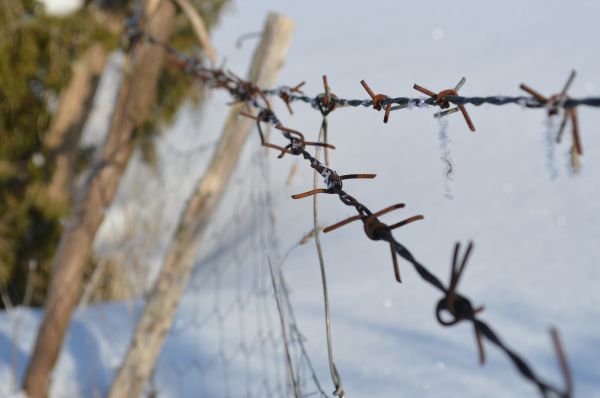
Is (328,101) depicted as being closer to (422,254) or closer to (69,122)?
(422,254)

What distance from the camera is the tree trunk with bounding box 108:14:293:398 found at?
2.46 metres

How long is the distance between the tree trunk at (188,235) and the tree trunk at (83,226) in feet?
1.59

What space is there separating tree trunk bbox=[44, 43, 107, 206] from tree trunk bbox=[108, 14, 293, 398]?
358cm

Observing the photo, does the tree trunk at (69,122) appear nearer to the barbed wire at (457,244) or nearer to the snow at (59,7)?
the snow at (59,7)

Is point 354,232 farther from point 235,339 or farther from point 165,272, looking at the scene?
point 165,272

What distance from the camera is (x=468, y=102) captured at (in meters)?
0.85

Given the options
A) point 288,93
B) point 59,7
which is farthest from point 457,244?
point 59,7

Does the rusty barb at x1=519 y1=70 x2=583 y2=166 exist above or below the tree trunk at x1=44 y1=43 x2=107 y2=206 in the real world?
below

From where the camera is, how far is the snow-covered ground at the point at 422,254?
2316mm

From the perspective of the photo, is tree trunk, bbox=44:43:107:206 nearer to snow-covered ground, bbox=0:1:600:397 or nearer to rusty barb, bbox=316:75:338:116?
snow-covered ground, bbox=0:1:600:397

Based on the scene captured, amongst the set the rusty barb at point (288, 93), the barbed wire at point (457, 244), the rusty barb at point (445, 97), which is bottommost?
the barbed wire at point (457, 244)

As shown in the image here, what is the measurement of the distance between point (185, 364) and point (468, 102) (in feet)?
7.73

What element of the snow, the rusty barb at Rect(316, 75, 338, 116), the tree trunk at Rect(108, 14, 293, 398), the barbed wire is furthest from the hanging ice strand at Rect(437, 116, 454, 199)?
the snow

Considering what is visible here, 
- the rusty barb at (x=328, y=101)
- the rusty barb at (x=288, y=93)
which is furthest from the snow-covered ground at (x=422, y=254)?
the rusty barb at (x=328, y=101)
